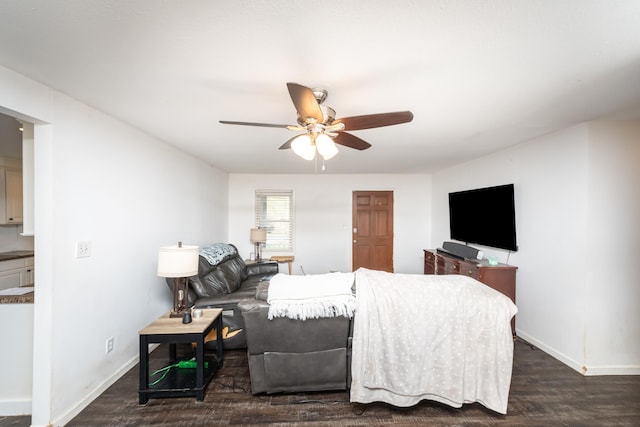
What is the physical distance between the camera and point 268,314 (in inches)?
78.1

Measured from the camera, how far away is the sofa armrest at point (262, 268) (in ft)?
14.9

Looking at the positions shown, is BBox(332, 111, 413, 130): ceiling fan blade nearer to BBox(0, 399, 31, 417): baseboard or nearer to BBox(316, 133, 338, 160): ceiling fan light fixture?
BBox(316, 133, 338, 160): ceiling fan light fixture

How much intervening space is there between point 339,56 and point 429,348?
6.58ft

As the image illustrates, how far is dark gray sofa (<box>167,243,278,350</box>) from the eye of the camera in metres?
2.83

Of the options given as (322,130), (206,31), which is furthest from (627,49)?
(206,31)

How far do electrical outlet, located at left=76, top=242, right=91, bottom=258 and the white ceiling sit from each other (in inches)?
43.3

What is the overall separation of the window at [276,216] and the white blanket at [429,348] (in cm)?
392

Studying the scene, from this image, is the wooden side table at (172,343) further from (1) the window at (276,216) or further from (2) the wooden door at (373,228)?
(2) the wooden door at (373,228)

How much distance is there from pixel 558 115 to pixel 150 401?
13.5ft

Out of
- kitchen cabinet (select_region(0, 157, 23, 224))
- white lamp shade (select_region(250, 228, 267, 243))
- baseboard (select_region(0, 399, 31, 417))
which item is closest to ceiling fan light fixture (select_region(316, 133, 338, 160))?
baseboard (select_region(0, 399, 31, 417))

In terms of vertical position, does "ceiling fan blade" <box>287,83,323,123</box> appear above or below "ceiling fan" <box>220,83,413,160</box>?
above

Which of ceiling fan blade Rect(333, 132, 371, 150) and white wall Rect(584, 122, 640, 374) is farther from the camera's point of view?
white wall Rect(584, 122, 640, 374)

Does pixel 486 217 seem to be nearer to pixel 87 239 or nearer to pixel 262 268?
pixel 262 268

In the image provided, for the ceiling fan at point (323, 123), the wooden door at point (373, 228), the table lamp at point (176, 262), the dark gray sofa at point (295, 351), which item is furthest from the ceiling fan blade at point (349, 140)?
the wooden door at point (373, 228)
